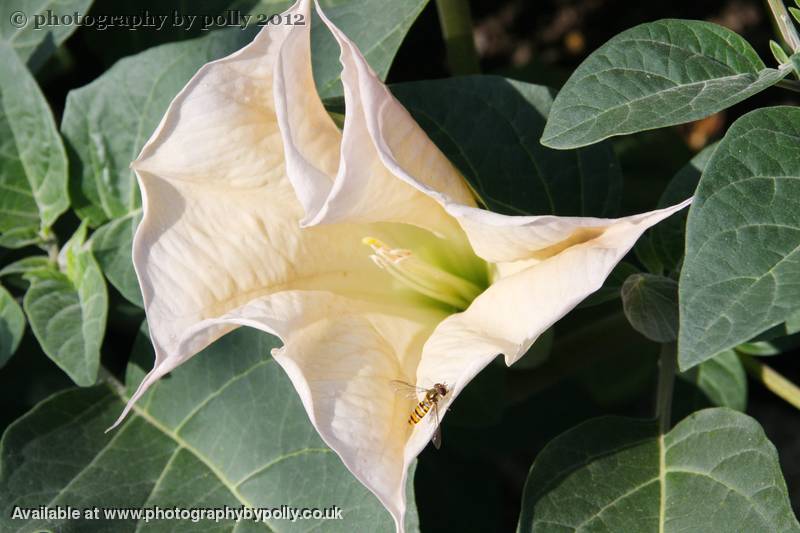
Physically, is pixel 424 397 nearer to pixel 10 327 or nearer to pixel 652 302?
pixel 652 302

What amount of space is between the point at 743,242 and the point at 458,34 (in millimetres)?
666

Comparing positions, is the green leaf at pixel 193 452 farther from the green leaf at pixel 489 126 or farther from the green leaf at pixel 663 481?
the green leaf at pixel 489 126

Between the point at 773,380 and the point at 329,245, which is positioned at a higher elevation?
the point at 329,245

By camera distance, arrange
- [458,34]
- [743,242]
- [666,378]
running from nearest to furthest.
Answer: [743,242], [666,378], [458,34]

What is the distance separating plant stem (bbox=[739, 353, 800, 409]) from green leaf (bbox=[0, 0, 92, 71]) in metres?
0.91

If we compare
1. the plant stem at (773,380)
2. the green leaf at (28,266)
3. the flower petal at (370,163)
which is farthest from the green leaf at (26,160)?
the plant stem at (773,380)

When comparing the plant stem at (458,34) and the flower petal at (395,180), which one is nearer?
the flower petal at (395,180)

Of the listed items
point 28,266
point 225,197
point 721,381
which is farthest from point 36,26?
point 721,381

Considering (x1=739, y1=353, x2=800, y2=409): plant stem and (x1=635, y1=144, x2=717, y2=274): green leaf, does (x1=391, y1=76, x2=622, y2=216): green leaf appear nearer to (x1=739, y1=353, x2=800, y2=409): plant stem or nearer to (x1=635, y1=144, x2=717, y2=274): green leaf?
(x1=635, y1=144, x2=717, y2=274): green leaf

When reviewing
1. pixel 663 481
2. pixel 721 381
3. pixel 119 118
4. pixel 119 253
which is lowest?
pixel 721 381

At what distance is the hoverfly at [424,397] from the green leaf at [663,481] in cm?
16

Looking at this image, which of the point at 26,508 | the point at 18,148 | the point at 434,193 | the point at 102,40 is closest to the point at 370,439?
the point at 434,193

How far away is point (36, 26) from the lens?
119cm

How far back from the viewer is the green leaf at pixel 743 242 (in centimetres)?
64
